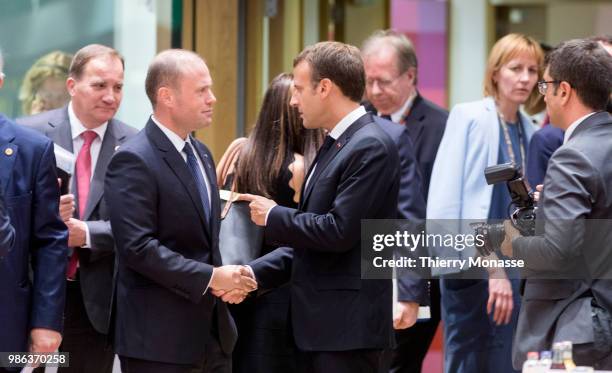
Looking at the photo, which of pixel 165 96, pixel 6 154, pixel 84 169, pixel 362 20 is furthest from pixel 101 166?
pixel 362 20

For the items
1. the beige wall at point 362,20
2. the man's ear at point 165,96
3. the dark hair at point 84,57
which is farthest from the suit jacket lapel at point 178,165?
the beige wall at point 362,20

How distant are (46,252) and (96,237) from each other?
60 cm

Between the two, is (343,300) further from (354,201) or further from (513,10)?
(513,10)

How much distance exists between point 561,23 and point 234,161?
221 inches

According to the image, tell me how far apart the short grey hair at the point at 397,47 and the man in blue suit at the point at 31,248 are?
2.28 m

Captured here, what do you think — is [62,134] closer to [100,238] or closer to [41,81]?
[100,238]

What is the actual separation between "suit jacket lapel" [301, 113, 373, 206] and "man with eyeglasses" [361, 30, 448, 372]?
1.55 metres

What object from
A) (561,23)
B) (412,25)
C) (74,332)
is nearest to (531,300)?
(74,332)

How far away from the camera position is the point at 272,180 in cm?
442

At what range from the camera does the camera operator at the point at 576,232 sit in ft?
12.0

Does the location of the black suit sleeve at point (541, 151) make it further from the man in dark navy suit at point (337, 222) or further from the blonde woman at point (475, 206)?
the man in dark navy suit at point (337, 222)

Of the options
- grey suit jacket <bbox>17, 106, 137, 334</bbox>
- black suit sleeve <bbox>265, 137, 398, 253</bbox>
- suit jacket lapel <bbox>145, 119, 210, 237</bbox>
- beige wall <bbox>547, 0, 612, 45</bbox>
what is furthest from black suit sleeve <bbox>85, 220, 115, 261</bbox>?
beige wall <bbox>547, 0, 612, 45</bbox>

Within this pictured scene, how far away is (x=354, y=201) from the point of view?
384 cm

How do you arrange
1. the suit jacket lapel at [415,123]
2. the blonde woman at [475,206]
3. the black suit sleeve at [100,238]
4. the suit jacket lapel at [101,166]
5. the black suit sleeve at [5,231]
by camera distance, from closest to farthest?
the black suit sleeve at [5,231], the black suit sleeve at [100,238], the suit jacket lapel at [101,166], the blonde woman at [475,206], the suit jacket lapel at [415,123]
